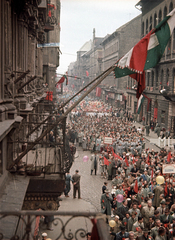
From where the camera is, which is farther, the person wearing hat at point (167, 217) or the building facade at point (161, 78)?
the building facade at point (161, 78)

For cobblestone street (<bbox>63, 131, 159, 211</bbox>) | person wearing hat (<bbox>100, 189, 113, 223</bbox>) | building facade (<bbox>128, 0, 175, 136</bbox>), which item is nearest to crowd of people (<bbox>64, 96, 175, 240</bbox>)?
person wearing hat (<bbox>100, 189, 113, 223</bbox>)

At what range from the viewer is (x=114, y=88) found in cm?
7506

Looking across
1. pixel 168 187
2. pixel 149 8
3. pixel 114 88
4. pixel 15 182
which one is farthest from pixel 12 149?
pixel 114 88

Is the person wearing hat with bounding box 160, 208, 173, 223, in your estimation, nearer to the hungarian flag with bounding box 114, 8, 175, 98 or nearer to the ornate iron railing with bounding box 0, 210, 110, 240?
the ornate iron railing with bounding box 0, 210, 110, 240

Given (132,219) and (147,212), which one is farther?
(147,212)

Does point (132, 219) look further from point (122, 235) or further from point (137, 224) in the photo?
point (122, 235)

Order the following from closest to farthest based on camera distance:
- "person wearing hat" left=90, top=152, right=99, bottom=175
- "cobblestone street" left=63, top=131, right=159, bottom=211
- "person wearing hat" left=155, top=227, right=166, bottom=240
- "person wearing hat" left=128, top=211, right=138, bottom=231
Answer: "person wearing hat" left=155, top=227, right=166, bottom=240 → "person wearing hat" left=128, top=211, right=138, bottom=231 → "cobblestone street" left=63, top=131, right=159, bottom=211 → "person wearing hat" left=90, top=152, right=99, bottom=175

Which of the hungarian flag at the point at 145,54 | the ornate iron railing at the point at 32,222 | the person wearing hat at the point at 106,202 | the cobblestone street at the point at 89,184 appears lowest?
the cobblestone street at the point at 89,184

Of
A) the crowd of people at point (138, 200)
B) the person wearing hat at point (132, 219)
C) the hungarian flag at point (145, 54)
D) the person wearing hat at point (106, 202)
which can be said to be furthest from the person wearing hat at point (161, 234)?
the hungarian flag at point (145, 54)

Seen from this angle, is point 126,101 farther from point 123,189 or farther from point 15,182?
point 15,182

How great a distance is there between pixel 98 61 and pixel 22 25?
9057 cm

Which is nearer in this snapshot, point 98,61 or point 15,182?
point 15,182

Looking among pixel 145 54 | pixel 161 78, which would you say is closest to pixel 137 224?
pixel 145 54

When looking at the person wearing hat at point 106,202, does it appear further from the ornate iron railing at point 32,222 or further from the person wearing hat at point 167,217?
Answer: the person wearing hat at point 167,217
